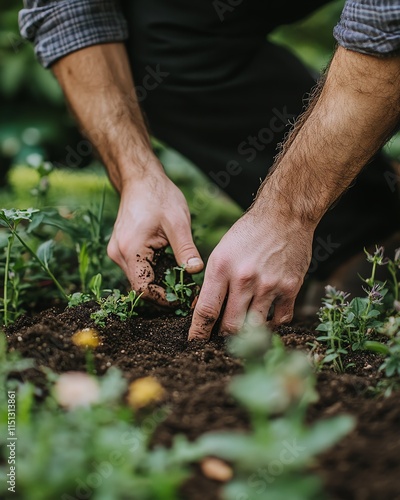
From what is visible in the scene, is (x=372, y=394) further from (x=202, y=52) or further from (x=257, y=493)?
(x=202, y=52)

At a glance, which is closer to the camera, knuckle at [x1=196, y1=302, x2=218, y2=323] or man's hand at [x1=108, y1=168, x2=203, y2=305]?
knuckle at [x1=196, y1=302, x2=218, y2=323]

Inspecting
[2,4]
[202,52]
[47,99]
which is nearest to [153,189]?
[202,52]

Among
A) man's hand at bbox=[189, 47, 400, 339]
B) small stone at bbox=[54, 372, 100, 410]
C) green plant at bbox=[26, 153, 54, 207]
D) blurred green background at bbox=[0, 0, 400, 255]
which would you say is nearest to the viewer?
small stone at bbox=[54, 372, 100, 410]

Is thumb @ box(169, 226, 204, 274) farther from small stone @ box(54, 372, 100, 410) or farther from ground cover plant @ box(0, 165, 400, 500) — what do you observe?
small stone @ box(54, 372, 100, 410)

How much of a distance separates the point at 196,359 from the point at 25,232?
75 cm

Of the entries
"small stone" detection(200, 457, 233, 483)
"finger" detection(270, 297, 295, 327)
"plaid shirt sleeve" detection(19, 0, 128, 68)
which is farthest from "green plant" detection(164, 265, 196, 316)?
"plaid shirt sleeve" detection(19, 0, 128, 68)

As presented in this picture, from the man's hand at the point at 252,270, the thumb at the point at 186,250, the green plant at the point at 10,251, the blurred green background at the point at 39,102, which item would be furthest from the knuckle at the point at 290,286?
the blurred green background at the point at 39,102

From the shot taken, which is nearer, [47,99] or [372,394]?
[372,394]

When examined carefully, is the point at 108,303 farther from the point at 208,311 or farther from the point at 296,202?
the point at 296,202

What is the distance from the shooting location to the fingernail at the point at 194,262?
65.9 inches

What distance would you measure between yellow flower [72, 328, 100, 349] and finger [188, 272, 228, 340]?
254mm

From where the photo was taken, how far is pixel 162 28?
2.33 m

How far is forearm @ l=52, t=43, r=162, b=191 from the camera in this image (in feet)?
6.73

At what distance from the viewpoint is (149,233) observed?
1.77 metres
